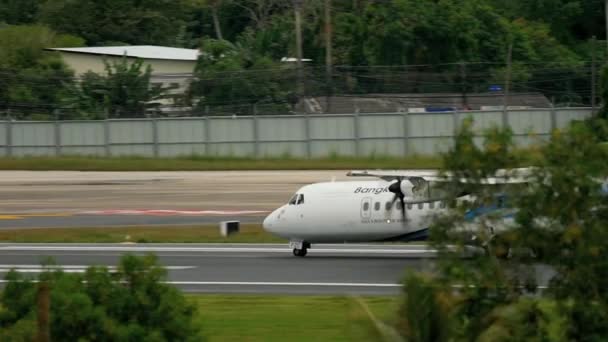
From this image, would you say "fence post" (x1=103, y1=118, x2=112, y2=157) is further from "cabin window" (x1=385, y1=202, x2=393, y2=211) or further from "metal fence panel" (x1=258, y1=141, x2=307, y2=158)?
"cabin window" (x1=385, y1=202, x2=393, y2=211)

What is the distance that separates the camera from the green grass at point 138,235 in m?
33.2

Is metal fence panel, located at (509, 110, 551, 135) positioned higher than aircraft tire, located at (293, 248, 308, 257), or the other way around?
metal fence panel, located at (509, 110, 551, 135)

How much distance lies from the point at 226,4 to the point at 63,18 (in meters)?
12.0

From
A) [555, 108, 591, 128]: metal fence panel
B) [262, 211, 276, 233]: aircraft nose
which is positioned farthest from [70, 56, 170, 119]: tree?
[262, 211, 276, 233]: aircraft nose

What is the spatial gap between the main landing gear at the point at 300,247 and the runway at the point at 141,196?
8.94m

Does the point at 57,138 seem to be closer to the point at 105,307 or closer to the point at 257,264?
the point at 257,264

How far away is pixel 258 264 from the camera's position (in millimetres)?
26797

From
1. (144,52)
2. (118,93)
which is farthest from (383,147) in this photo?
(144,52)

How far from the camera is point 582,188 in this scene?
38.1ft

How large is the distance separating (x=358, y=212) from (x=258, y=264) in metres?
2.64

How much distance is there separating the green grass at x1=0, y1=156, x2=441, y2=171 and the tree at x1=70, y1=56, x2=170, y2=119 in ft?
13.3

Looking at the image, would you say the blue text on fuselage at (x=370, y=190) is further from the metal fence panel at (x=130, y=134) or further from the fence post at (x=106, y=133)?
the fence post at (x=106, y=133)

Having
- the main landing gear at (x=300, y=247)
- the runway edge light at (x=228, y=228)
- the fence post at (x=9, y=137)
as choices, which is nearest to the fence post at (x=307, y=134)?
the fence post at (x=9, y=137)

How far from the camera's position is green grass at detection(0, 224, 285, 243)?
33.2 metres
